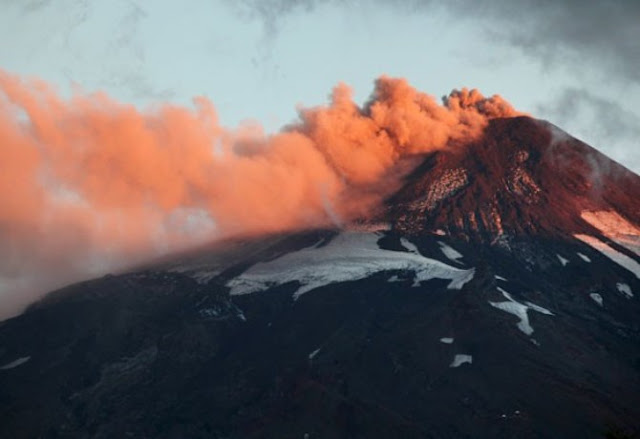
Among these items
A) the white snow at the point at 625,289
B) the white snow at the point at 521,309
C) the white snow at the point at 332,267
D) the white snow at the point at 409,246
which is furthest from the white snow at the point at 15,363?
the white snow at the point at 625,289

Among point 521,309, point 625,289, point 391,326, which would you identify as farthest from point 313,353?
point 625,289

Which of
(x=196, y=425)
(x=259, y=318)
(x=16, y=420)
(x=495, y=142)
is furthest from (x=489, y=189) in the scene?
(x=16, y=420)

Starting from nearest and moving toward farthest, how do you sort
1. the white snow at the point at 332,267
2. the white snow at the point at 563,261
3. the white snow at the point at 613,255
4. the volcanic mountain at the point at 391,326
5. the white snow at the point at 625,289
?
the volcanic mountain at the point at 391,326 → the white snow at the point at 332,267 → the white snow at the point at 625,289 → the white snow at the point at 563,261 → the white snow at the point at 613,255

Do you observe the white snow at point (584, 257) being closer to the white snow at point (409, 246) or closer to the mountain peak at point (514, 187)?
the mountain peak at point (514, 187)

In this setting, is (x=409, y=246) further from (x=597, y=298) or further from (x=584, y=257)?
(x=597, y=298)

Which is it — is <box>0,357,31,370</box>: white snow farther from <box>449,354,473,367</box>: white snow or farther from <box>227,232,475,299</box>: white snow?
<box>449,354,473,367</box>: white snow
